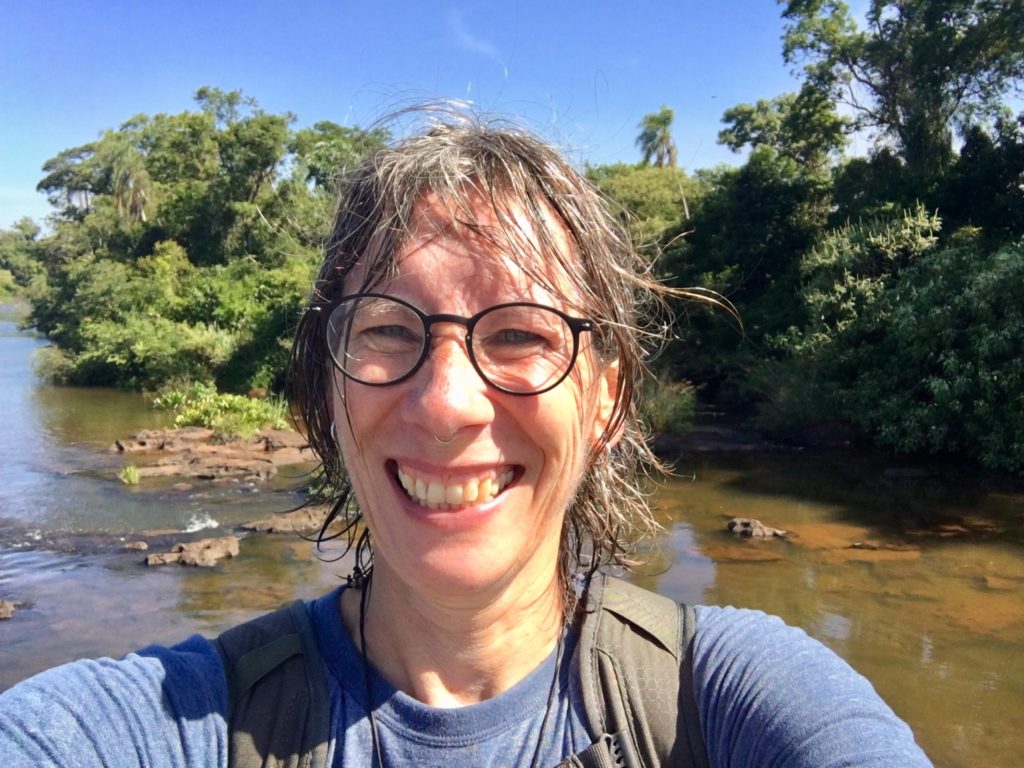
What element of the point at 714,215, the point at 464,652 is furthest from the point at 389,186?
the point at 714,215

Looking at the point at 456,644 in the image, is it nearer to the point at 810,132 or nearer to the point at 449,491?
the point at 449,491

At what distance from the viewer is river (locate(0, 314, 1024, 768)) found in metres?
7.04


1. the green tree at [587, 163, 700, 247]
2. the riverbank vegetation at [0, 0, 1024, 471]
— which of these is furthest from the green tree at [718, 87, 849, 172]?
the green tree at [587, 163, 700, 247]

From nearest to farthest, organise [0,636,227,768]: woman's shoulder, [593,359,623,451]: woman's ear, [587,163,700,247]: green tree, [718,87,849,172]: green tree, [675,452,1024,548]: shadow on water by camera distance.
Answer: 1. [0,636,227,768]: woman's shoulder
2. [593,359,623,451]: woman's ear
3. [675,452,1024,548]: shadow on water
4. [718,87,849,172]: green tree
5. [587,163,700,247]: green tree

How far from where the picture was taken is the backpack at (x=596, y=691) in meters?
1.16

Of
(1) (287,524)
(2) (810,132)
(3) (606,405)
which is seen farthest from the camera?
(2) (810,132)

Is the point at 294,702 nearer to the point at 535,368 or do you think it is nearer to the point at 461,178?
the point at 535,368

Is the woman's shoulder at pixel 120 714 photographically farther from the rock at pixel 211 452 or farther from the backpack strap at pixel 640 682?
the rock at pixel 211 452

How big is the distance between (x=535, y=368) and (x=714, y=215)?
21.3m

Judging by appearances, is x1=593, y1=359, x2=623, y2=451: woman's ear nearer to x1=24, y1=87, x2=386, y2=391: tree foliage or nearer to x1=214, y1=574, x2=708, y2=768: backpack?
x1=214, y1=574, x2=708, y2=768: backpack

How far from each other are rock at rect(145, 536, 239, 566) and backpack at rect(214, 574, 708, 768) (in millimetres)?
8623

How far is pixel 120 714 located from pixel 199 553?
8795 millimetres

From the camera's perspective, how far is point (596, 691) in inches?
48.9

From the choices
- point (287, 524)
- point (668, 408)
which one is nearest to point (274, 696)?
point (287, 524)
